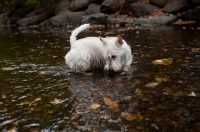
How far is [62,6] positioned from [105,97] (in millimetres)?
24466

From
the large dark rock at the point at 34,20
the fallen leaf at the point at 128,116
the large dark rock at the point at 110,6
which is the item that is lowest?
the fallen leaf at the point at 128,116

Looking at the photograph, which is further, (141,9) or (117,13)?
(117,13)

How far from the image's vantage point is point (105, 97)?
3891 mm

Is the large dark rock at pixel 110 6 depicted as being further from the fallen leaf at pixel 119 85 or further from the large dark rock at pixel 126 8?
the fallen leaf at pixel 119 85

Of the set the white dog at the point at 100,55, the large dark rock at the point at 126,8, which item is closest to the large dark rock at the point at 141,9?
the large dark rock at the point at 126,8

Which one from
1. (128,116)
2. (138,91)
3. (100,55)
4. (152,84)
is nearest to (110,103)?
(128,116)

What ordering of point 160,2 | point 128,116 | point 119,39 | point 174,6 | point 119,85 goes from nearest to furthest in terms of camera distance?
1. point 128,116
2. point 119,85
3. point 119,39
4. point 174,6
5. point 160,2

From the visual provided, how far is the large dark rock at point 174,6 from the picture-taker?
1805cm

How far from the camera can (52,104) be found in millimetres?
3789

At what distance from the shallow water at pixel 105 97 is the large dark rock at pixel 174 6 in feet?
41.1

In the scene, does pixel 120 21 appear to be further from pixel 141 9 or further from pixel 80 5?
pixel 80 5

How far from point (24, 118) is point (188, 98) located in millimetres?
2261

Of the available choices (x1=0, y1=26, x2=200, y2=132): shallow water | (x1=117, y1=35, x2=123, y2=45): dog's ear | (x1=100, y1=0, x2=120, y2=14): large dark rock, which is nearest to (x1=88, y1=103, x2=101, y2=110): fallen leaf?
(x1=0, y1=26, x2=200, y2=132): shallow water

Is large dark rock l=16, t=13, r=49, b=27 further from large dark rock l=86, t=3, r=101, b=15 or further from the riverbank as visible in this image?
large dark rock l=86, t=3, r=101, b=15
